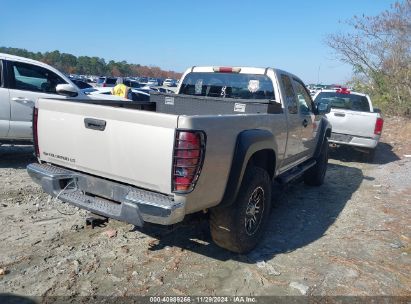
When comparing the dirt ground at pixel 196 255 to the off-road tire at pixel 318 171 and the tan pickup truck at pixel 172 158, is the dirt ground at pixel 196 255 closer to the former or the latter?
the tan pickup truck at pixel 172 158

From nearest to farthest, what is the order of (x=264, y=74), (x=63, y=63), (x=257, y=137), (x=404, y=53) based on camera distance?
1. (x=257, y=137)
2. (x=264, y=74)
3. (x=404, y=53)
4. (x=63, y=63)

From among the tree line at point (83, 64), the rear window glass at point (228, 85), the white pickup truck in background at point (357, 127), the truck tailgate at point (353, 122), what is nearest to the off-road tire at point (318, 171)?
the rear window glass at point (228, 85)

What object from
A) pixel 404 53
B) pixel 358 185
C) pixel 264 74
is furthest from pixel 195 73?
pixel 404 53

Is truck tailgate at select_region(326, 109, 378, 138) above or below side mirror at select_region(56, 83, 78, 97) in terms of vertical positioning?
below

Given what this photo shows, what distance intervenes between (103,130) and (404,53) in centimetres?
1844

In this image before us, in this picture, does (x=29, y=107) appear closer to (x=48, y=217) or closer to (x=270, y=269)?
(x=48, y=217)

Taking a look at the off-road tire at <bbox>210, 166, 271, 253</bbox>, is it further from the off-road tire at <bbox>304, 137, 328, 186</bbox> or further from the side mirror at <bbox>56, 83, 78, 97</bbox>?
the side mirror at <bbox>56, 83, 78, 97</bbox>

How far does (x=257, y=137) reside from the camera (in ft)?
11.9

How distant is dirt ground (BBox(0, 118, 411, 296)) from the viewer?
3.29 metres

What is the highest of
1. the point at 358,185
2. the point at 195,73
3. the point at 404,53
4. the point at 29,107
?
the point at 404,53

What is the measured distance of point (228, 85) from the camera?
17.0ft

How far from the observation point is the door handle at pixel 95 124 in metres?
3.19

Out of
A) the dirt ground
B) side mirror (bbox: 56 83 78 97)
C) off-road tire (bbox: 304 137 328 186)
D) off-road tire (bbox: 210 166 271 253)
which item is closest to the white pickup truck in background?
off-road tire (bbox: 304 137 328 186)

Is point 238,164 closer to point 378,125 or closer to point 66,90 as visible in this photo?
point 66,90
